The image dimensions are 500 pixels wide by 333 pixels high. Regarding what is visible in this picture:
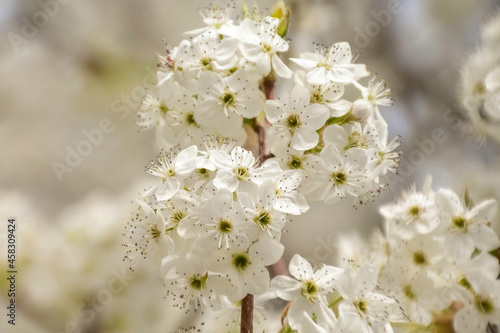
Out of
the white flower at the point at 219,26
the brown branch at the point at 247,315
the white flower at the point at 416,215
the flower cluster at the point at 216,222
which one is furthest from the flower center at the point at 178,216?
the white flower at the point at 416,215

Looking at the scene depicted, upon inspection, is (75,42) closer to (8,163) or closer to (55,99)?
(55,99)

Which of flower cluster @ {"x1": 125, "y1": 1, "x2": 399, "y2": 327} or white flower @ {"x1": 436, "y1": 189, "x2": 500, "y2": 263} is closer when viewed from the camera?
flower cluster @ {"x1": 125, "y1": 1, "x2": 399, "y2": 327}

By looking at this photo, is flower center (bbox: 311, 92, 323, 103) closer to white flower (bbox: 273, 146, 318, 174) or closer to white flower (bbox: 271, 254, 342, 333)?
white flower (bbox: 273, 146, 318, 174)

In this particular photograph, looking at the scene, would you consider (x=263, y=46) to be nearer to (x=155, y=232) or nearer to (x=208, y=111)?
(x=208, y=111)

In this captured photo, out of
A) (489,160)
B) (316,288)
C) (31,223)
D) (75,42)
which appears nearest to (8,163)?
(31,223)

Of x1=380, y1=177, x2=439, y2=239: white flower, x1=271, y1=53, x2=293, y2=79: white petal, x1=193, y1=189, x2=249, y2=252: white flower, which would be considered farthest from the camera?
x1=380, y1=177, x2=439, y2=239: white flower

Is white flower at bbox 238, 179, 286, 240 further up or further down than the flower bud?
further down

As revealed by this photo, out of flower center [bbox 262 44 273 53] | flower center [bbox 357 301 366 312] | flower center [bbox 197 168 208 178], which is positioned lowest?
flower center [bbox 357 301 366 312]

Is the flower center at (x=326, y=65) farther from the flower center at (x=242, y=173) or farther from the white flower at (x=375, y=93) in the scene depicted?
the flower center at (x=242, y=173)

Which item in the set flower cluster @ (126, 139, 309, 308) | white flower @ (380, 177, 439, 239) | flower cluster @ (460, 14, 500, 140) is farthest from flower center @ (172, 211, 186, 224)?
flower cluster @ (460, 14, 500, 140)
